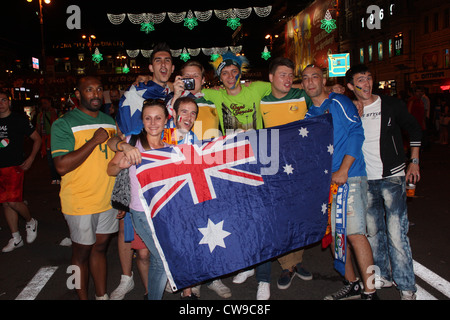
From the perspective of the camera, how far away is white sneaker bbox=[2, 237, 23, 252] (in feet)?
18.8

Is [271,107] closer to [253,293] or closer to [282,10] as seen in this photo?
Answer: [253,293]

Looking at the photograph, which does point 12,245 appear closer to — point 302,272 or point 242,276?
point 242,276

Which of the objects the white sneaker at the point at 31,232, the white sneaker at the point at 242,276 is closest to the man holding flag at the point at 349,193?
the white sneaker at the point at 242,276

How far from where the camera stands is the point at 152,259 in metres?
3.41

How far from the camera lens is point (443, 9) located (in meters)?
31.4

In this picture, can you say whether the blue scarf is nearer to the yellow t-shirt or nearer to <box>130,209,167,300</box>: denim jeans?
<box>130,209,167,300</box>: denim jeans

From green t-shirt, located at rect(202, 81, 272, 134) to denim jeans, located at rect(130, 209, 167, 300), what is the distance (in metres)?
1.70

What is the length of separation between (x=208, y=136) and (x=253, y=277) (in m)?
1.93

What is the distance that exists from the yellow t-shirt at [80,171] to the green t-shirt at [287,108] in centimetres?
201

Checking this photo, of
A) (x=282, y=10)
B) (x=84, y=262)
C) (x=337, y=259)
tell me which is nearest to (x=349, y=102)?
(x=337, y=259)

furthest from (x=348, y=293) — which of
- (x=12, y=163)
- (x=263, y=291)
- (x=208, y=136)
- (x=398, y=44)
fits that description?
(x=398, y=44)

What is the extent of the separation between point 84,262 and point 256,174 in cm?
198

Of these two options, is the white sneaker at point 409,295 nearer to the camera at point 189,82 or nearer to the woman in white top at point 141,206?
the woman in white top at point 141,206

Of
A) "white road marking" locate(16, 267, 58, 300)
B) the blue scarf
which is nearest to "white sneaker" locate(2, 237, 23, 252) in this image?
"white road marking" locate(16, 267, 58, 300)
